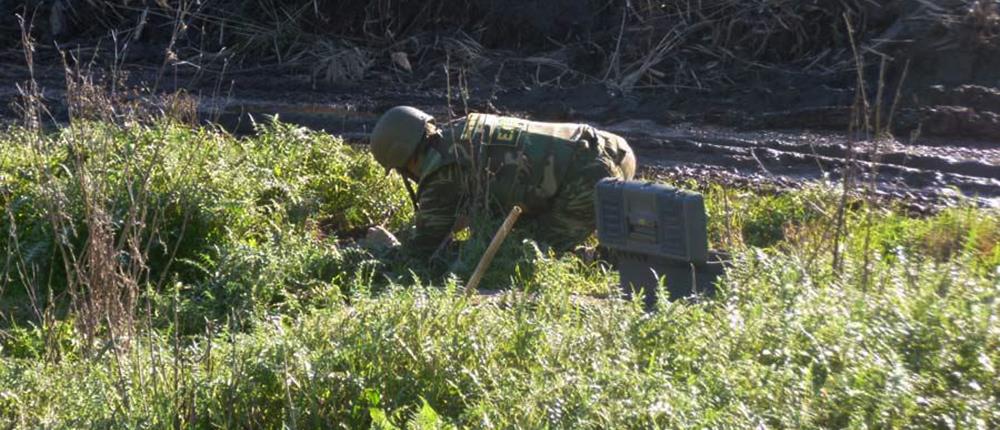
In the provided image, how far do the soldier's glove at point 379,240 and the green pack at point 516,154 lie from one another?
1.65 feet

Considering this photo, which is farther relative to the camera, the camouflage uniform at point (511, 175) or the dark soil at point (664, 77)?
the dark soil at point (664, 77)

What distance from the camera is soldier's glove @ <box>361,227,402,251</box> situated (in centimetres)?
772

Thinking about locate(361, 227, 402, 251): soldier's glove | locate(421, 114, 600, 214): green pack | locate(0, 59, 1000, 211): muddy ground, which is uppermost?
locate(421, 114, 600, 214): green pack

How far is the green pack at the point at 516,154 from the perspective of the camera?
7.54 meters

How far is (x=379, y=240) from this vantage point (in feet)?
26.3

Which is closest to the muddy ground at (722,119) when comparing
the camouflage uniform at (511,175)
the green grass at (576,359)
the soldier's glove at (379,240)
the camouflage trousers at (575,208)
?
the soldier's glove at (379,240)

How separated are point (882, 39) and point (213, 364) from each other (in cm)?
948

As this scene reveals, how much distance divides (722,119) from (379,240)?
4532mm

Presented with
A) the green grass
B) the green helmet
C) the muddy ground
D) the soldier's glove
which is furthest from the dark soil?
the green grass

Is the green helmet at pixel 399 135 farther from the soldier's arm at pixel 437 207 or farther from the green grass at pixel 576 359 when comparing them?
the green grass at pixel 576 359

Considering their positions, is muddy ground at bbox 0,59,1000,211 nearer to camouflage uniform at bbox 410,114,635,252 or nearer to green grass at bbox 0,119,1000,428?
camouflage uniform at bbox 410,114,635,252

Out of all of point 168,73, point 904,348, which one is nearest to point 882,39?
point 168,73

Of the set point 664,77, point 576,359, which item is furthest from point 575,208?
point 664,77

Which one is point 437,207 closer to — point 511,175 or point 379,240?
point 511,175
